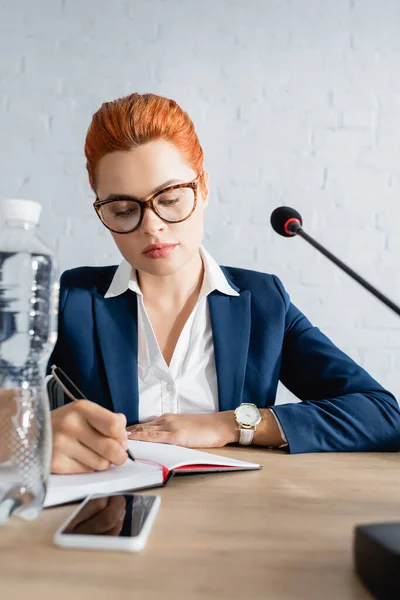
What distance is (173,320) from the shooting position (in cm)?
136

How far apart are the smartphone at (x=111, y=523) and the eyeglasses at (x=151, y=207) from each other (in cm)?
70

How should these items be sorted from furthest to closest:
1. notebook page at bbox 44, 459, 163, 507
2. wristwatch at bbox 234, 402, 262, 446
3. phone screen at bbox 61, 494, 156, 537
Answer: wristwatch at bbox 234, 402, 262, 446 < notebook page at bbox 44, 459, 163, 507 < phone screen at bbox 61, 494, 156, 537

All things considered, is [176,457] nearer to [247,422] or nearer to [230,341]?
[247,422]

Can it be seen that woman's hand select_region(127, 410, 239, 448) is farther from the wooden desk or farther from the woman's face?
the woman's face

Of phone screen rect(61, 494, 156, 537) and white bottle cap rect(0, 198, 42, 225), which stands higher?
white bottle cap rect(0, 198, 42, 225)

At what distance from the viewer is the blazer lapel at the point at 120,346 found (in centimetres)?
121

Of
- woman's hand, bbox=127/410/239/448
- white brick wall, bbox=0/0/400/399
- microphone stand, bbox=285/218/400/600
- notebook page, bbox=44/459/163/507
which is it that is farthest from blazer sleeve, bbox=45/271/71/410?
white brick wall, bbox=0/0/400/399

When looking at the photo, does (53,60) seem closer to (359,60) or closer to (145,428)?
(359,60)

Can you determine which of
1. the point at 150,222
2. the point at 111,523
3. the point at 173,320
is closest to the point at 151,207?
the point at 150,222

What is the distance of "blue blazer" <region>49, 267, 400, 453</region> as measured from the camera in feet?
3.96

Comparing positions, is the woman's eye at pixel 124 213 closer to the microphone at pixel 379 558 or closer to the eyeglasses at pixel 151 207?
the eyeglasses at pixel 151 207

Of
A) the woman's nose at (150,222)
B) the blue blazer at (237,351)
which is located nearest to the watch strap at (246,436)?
the blue blazer at (237,351)

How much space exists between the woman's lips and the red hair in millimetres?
207

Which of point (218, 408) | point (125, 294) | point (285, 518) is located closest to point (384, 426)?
point (218, 408)
